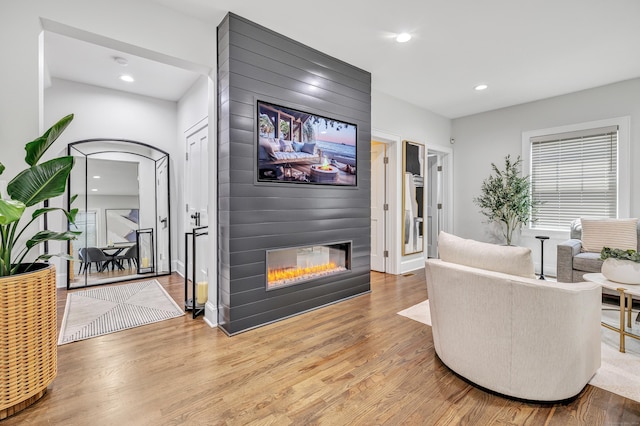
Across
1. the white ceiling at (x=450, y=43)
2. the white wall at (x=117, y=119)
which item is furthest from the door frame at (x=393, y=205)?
the white wall at (x=117, y=119)

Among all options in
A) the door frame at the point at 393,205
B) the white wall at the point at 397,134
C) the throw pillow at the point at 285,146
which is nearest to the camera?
the throw pillow at the point at 285,146

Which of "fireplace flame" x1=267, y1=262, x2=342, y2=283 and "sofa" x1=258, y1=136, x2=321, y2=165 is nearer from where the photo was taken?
"sofa" x1=258, y1=136, x2=321, y2=165

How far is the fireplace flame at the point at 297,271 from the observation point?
296 centimetres

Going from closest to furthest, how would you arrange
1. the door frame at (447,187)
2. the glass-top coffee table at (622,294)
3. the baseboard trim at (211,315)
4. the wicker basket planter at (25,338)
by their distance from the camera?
1. the wicker basket planter at (25,338)
2. the glass-top coffee table at (622,294)
3. the baseboard trim at (211,315)
4. the door frame at (447,187)

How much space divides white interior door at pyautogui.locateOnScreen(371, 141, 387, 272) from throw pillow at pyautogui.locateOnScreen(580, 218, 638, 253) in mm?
2564

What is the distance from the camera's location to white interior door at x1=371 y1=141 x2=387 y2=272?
15.6ft

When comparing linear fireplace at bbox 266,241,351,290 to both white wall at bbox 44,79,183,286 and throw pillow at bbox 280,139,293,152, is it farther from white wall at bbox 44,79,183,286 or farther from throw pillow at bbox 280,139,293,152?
white wall at bbox 44,79,183,286

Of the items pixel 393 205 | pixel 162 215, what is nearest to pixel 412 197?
pixel 393 205

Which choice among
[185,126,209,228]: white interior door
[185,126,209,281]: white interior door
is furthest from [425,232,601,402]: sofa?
[185,126,209,228]: white interior door

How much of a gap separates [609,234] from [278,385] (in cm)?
425

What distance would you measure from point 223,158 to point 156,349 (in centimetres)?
166

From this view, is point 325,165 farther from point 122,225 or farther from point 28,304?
point 122,225

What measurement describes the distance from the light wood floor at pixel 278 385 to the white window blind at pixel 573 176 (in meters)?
3.47

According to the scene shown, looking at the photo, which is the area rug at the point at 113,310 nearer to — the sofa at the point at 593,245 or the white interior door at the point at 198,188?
the white interior door at the point at 198,188
